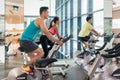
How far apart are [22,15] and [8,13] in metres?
0.46

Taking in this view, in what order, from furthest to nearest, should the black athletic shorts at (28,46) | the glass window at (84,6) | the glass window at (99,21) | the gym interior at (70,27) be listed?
the glass window at (84,6), the glass window at (99,21), the gym interior at (70,27), the black athletic shorts at (28,46)

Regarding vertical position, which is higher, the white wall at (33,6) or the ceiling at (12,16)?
the white wall at (33,6)

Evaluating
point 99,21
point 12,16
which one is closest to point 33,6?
point 12,16

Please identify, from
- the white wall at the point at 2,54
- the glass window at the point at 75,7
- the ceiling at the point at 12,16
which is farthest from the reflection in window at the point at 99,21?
the white wall at the point at 2,54

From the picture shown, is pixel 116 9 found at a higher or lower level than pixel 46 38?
higher

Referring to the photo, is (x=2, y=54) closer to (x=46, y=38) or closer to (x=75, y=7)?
(x=46, y=38)

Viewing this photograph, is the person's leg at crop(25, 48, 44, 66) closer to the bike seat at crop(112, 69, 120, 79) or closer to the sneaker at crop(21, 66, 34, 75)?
the sneaker at crop(21, 66, 34, 75)

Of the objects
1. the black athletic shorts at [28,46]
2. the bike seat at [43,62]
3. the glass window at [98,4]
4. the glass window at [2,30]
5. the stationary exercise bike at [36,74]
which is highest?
the glass window at [98,4]

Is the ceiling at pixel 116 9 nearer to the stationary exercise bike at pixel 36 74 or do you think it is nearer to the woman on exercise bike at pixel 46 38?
the woman on exercise bike at pixel 46 38

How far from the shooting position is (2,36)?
7.88 metres

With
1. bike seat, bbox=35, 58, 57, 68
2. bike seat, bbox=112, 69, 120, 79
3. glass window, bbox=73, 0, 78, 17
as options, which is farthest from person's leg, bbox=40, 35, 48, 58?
glass window, bbox=73, 0, 78, 17

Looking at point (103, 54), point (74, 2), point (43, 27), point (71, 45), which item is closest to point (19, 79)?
point (43, 27)

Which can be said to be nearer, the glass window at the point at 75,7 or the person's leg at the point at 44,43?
the person's leg at the point at 44,43

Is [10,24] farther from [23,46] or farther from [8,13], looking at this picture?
[23,46]
